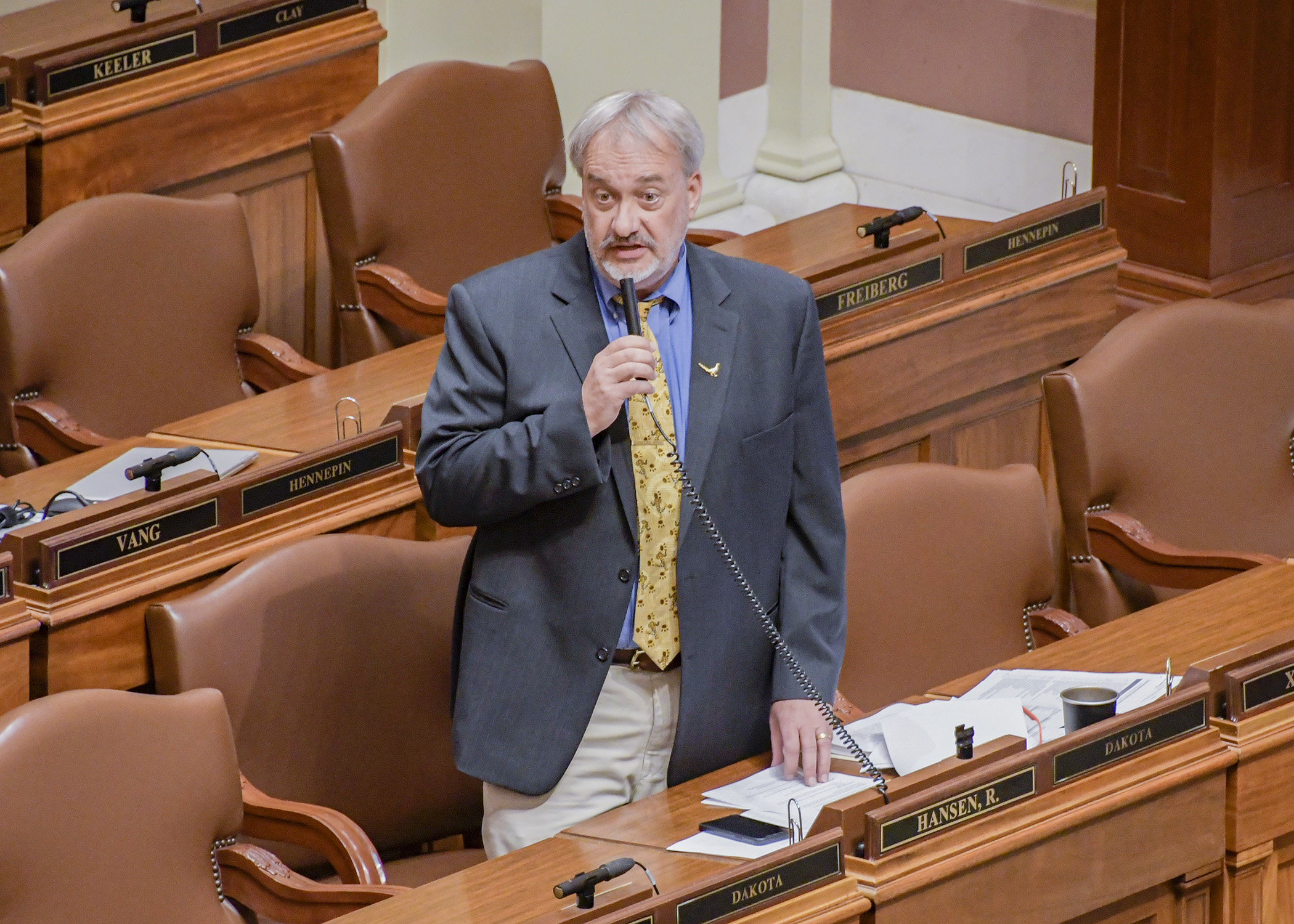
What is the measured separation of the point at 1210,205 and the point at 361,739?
99.9 inches

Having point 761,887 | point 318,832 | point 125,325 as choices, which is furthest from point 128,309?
point 761,887

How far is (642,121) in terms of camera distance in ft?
7.33

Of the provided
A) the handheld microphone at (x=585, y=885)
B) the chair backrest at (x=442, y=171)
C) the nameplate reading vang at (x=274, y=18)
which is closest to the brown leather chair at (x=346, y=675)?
the handheld microphone at (x=585, y=885)

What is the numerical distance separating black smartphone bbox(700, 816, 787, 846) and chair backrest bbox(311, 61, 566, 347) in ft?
6.29

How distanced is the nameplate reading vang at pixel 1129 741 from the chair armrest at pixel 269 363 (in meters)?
1.79

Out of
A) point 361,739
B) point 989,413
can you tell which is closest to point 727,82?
point 989,413

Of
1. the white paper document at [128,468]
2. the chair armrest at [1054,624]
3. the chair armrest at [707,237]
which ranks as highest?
the white paper document at [128,468]

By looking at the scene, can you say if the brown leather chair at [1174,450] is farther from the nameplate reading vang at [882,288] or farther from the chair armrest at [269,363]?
the chair armrest at [269,363]

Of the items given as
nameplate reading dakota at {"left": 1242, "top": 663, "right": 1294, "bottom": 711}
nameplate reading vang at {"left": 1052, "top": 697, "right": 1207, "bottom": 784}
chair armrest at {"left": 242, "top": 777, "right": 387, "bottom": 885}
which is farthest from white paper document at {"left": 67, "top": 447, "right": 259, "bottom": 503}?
nameplate reading dakota at {"left": 1242, "top": 663, "right": 1294, "bottom": 711}

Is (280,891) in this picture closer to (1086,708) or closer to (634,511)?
(634,511)

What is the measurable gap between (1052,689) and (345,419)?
3.42ft

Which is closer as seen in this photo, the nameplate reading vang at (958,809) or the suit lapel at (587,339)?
the nameplate reading vang at (958,809)

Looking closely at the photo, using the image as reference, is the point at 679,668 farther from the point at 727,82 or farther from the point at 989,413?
the point at 727,82

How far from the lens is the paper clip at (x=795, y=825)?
6.84 feet
